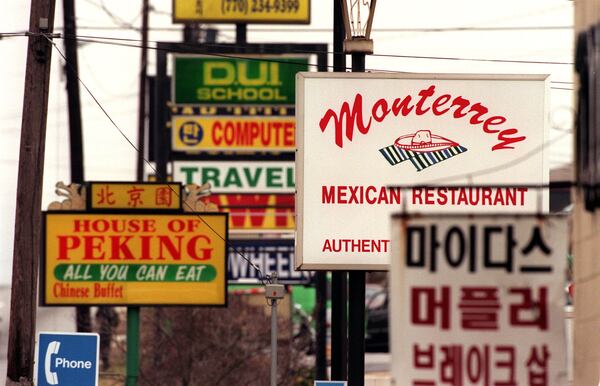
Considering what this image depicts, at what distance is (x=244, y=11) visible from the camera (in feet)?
140

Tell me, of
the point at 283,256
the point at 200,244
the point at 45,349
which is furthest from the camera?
the point at 283,256

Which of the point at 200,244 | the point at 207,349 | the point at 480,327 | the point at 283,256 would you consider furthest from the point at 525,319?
the point at 283,256

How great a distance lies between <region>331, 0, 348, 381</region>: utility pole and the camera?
77.9 ft

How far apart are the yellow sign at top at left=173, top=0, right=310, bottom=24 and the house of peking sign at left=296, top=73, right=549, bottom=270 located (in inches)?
808

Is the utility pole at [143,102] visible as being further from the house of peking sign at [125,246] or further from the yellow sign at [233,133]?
the house of peking sign at [125,246]

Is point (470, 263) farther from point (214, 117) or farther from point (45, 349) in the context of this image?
point (214, 117)

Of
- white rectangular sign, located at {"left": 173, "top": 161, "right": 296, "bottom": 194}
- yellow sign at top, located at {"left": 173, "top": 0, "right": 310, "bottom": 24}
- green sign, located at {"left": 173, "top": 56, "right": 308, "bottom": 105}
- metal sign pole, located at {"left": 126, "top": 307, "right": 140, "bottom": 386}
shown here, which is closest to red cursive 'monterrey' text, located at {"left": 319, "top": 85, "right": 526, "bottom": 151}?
metal sign pole, located at {"left": 126, "top": 307, "right": 140, "bottom": 386}

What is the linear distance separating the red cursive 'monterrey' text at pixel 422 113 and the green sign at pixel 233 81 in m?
17.3

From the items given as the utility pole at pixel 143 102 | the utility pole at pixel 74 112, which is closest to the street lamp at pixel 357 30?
the utility pole at pixel 74 112

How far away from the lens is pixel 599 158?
11656 mm

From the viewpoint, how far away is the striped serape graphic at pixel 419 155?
72.3 feet

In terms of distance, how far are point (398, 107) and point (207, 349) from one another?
458 inches

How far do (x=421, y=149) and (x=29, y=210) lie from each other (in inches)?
220

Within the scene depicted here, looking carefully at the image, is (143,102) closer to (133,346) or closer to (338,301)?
(133,346)
